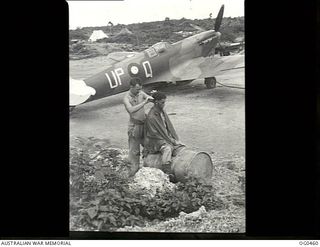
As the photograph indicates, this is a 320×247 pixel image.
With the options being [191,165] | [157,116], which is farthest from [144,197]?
[157,116]

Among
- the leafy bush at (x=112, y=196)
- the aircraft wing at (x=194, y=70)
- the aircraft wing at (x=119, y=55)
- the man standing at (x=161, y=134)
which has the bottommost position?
the leafy bush at (x=112, y=196)

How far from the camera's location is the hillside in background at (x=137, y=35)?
506 centimetres

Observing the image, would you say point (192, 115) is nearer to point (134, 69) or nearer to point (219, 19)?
point (134, 69)

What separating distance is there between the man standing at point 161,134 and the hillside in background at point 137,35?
0.53 meters

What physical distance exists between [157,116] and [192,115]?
33cm

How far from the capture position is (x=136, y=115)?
512cm

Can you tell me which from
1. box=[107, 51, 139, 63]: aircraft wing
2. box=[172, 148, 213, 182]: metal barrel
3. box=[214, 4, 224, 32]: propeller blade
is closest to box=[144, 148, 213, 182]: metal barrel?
box=[172, 148, 213, 182]: metal barrel

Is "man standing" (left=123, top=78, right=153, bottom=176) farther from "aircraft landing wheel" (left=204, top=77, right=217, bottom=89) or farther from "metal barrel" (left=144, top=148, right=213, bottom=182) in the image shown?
"aircraft landing wheel" (left=204, top=77, right=217, bottom=89)

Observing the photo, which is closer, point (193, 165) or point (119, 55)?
point (193, 165)

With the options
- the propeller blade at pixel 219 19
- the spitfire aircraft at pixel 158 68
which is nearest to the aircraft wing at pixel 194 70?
the spitfire aircraft at pixel 158 68

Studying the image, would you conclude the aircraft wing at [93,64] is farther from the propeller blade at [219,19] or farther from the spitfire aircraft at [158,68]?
the propeller blade at [219,19]

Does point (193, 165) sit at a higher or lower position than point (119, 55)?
lower
